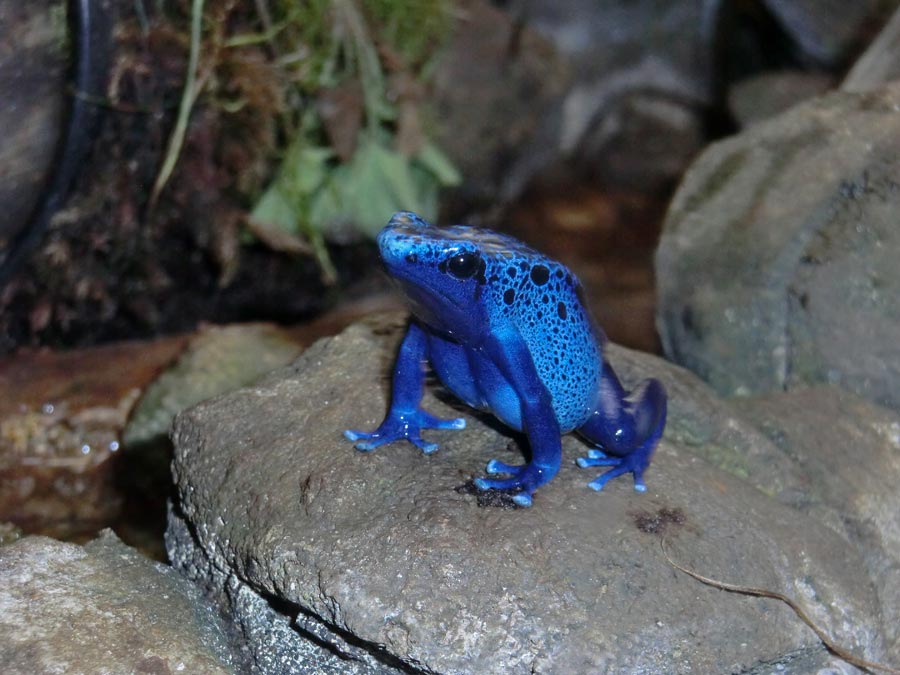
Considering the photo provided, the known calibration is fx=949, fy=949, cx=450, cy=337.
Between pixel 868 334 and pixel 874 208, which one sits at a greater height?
pixel 874 208

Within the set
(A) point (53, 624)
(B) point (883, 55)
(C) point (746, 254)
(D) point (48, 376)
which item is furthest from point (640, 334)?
(A) point (53, 624)

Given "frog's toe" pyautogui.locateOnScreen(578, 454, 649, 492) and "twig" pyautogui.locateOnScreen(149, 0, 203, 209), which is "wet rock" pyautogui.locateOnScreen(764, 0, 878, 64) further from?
"frog's toe" pyautogui.locateOnScreen(578, 454, 649, 492)

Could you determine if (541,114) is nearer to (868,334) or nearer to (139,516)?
(868,334)

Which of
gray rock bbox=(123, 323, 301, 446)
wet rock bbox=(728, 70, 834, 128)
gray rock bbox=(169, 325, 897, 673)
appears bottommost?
gray rock bbox=(123, 323, 301, 446)

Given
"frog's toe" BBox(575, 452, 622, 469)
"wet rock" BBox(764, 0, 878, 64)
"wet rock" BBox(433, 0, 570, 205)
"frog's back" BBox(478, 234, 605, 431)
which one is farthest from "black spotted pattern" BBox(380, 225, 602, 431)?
"wet rock" BBox(764, 0, 878, 64)

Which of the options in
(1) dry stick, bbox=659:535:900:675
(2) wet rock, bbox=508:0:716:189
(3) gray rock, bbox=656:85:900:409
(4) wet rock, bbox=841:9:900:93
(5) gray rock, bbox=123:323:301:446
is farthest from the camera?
(2) wet rock, bbox=508:0:716:189

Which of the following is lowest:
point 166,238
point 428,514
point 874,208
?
point 166,238

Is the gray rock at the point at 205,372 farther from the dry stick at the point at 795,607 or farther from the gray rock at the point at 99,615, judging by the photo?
the dry stick at the point at 795,607

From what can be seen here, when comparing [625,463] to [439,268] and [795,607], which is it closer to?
[795,607]
